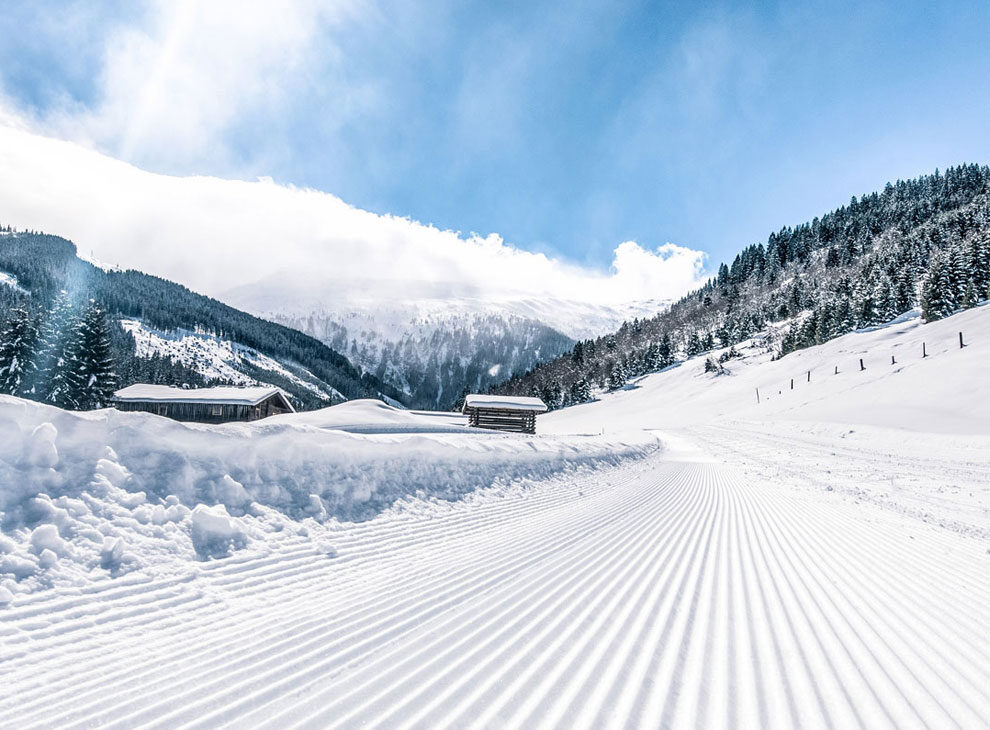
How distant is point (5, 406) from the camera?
5.34 m

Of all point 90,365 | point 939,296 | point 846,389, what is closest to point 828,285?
point 939,296

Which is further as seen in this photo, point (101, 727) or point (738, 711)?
point (738, 711)

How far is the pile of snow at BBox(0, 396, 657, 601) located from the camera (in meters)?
4.64

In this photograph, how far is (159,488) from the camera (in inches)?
237

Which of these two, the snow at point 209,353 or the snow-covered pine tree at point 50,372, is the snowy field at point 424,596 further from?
the snow at point 209,353

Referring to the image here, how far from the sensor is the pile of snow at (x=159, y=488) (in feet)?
15.2

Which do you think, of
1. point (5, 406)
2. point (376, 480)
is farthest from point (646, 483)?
point (5, 406)

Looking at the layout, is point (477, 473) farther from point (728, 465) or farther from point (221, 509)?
point (728, 465)

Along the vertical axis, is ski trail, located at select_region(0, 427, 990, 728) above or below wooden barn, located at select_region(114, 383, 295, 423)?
below

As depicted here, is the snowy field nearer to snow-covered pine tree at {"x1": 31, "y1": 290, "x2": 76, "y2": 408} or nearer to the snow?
snow-covered pine tree at {"x1": 31, "y1": 290, "x2": 76, "y2": 408}

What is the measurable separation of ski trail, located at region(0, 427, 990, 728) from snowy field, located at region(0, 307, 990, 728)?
0.02 metres

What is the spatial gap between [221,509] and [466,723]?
523 centimetres

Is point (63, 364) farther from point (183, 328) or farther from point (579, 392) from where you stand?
point (183, 328)

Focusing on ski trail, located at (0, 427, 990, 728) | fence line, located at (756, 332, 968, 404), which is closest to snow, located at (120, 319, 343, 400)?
fence line, located at (756, 332, 968, 404)
